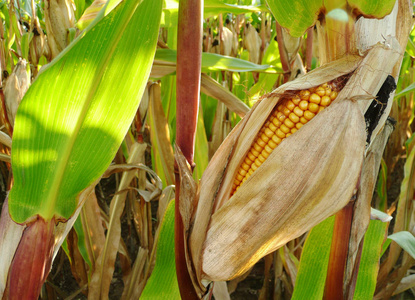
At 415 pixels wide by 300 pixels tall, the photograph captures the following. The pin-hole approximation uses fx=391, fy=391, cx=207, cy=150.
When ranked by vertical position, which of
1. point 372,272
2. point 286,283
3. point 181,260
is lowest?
point 286,283

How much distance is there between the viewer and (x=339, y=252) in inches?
28.6

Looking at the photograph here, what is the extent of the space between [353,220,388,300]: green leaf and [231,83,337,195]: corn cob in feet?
1.60

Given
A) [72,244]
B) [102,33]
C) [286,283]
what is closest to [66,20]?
[102,33]

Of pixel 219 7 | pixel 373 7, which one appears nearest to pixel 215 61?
pixel 219 7

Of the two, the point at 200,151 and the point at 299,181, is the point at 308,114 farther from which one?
the point at 200,151

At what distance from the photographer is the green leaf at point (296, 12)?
62cm

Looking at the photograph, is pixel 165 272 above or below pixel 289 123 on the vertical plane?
below

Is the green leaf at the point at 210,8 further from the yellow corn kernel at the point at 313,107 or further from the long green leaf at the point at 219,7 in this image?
the yellow corn kernel at the point at 313,107

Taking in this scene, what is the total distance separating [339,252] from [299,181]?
8.5 inches

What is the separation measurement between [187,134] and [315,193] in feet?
0.75

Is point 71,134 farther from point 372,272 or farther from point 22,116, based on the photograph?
point 372,272

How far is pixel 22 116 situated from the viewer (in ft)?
1.98

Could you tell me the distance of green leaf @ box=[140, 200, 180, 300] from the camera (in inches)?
36.5

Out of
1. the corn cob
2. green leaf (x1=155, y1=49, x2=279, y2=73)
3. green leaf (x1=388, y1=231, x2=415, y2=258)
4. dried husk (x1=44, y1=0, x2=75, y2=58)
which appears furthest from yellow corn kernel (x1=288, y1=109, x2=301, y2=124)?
dried husk (x1=44, y1=0, x2=75, y2=58)
